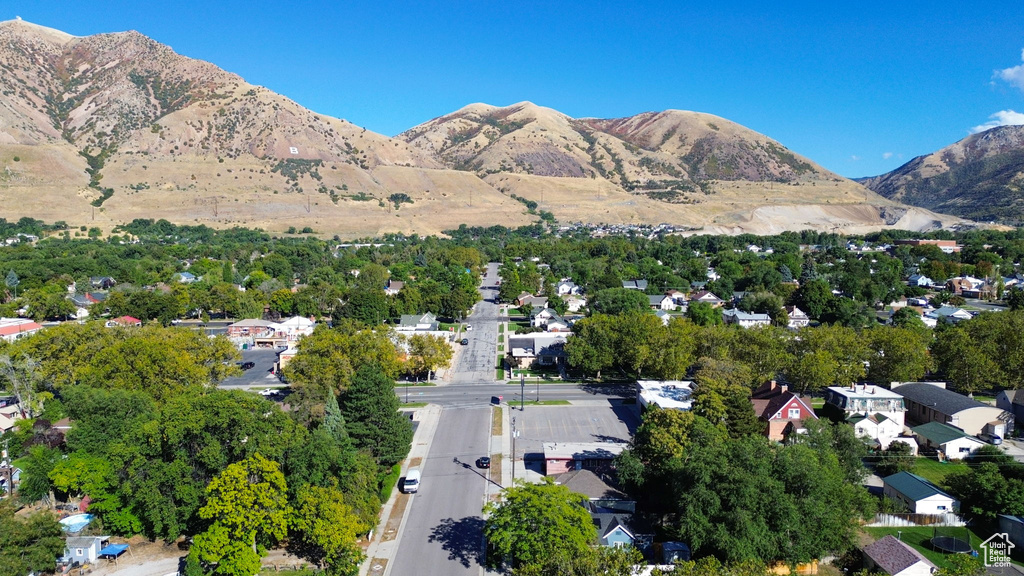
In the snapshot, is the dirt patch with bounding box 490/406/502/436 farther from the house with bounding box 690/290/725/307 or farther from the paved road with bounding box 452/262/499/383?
the house with bounding box 690/290/725/307

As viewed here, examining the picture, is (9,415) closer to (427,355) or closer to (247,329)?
(247,329)

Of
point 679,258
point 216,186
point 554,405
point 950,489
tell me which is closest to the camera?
point 950,489

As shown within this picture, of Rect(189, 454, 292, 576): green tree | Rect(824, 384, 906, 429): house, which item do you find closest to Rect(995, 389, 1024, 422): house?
Rect(824, 384, 906, 429): house

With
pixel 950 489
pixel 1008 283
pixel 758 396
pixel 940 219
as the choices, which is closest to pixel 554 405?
pixel 758 396

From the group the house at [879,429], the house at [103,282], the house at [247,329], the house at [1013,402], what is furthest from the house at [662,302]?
the house at [103,282]

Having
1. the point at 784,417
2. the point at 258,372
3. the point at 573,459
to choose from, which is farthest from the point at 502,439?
the point at 258,372

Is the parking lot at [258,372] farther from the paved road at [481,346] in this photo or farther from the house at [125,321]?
the paved road at [481,346]

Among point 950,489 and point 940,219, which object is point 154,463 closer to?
point 950,489
